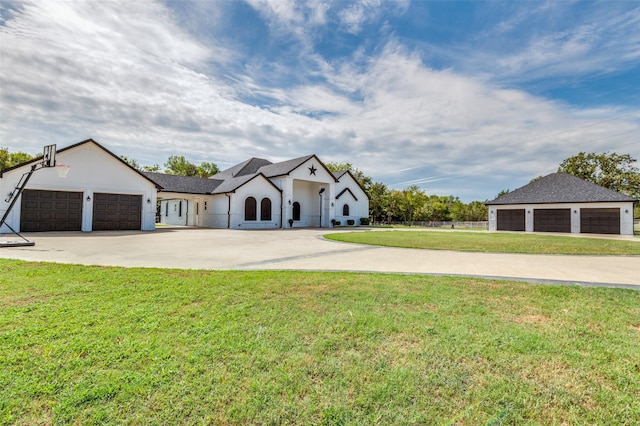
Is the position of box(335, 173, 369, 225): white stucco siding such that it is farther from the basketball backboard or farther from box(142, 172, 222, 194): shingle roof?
the basketball backboard

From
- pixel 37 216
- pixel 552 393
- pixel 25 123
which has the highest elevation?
pixel 25 123

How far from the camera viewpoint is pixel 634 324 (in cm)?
373

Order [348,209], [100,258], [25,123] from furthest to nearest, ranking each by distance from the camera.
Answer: [348,209]
[25,123]
[100,258]

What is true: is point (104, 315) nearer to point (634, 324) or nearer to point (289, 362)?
point (289, 362)

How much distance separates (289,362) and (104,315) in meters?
2.64

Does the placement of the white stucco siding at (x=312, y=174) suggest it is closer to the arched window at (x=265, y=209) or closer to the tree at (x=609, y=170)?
the arched window at (x=265, y=209)

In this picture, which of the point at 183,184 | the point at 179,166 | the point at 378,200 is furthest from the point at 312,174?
the point at 179,166

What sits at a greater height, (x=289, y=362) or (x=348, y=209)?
(x=348, y=209)

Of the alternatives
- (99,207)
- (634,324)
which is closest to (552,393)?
(634,324)

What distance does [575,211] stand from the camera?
25.8 metres

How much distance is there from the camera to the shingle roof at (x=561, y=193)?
996 inches

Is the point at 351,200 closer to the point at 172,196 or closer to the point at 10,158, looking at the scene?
the point at 172,196

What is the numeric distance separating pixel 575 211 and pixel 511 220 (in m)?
5.08

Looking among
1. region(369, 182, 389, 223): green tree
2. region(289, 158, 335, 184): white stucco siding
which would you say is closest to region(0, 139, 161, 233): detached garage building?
region(289, 158, 335, 184): white stucco siding
